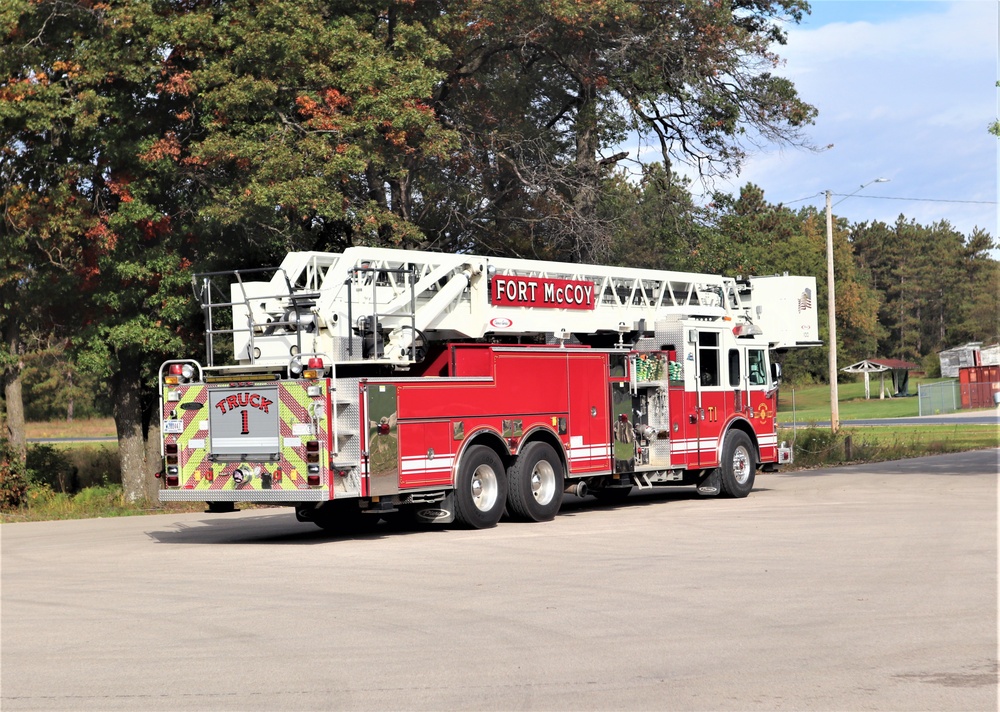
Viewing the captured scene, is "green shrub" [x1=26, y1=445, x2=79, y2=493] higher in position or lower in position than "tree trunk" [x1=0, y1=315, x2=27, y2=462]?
lower

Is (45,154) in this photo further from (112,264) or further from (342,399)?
(342,399)

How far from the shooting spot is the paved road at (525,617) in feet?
24.0

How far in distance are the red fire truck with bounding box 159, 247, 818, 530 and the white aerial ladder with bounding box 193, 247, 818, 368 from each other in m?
0.03

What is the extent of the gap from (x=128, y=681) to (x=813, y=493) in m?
15.6

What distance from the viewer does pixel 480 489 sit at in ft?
55.6

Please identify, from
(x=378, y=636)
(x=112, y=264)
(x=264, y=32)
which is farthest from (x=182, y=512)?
(x=378, y=636)

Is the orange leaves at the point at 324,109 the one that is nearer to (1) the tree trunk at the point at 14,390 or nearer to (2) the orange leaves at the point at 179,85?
(2) the orange leaves at the point at 179,85

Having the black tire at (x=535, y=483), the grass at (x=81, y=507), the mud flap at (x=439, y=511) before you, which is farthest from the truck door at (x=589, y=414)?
the grass at (x=81, y=507)

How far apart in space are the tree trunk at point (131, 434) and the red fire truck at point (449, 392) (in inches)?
371

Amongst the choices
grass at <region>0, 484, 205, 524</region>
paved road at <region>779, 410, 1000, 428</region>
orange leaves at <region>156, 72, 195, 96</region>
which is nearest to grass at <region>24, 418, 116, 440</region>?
paved road at <region>779, 410, 1000, 428</region>

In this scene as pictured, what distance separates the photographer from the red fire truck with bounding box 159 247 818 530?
15352 mm

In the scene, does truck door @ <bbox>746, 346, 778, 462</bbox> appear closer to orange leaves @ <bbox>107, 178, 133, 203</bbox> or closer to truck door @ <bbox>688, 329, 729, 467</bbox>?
truck door @ <bbox>688, 329, 729, 467</bbox>

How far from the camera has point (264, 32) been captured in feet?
75.4

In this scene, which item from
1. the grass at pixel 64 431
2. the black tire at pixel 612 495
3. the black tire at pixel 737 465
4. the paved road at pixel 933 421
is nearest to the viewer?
the black tire at pixel 737 465
